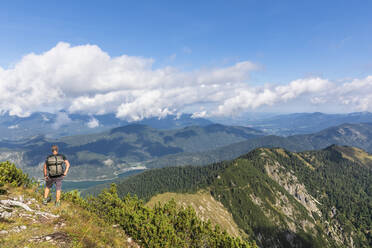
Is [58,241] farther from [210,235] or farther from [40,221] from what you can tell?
[210,235]

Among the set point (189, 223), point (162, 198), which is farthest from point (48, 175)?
point (162, 198)

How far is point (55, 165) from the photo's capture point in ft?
64.1

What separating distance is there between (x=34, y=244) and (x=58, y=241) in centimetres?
138

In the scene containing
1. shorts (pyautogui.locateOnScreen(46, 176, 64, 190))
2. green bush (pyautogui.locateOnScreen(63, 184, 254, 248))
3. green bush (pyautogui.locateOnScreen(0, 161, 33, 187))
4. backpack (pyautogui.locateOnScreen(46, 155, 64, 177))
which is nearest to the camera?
backpack (pyautogui.locateOnScreen(46, 155, 64, 177))

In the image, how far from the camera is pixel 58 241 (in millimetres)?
14000

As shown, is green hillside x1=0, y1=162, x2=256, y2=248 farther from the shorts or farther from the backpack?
the backpack

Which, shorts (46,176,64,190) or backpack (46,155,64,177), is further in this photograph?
shorts (46,176,64,190)

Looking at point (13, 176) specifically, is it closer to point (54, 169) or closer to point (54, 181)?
point (54, 181)

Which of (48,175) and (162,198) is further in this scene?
(162,198)

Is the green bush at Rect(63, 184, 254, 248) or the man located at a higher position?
the man

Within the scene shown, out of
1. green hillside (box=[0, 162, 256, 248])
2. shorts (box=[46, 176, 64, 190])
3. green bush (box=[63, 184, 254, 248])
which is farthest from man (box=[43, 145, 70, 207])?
green bush (box=[63, 184, 254, 248])

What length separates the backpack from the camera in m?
19.4

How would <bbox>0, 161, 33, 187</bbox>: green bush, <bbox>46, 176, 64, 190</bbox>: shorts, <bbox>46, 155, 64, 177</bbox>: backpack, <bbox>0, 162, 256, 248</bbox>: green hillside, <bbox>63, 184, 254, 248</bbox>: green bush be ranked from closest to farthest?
<bbox>0, 162, 256, 248</bbox>: green hillside
<bbox>46, 155, 64, 177</bbox>: backpack
<bbox>46, 176, 64, 190</bbox>: shorts
<bbox>0, 161, 33, 187</bbox>: green bush
<bbox>63, 184, 254, 248</bbox>: green bush

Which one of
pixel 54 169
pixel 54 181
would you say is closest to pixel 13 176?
pixel 54 181
